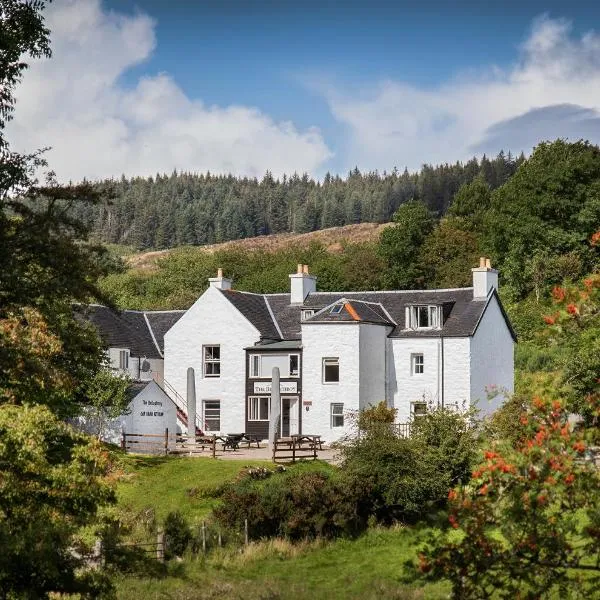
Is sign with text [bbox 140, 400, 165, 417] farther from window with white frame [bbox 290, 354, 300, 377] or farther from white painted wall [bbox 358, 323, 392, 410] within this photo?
white painted wall [bbox 358, 323, 392, 410]

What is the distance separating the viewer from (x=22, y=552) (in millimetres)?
19109

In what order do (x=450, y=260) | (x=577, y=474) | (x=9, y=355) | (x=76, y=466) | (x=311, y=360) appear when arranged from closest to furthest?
(x=577, y=474) → (x=9, y=355) → (x=76, y=466) → (x=311, y=360) → (x=450, y=260)

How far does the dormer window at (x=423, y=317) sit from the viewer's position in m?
62.1

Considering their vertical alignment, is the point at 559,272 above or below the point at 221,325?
above

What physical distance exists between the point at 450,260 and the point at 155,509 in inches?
2666

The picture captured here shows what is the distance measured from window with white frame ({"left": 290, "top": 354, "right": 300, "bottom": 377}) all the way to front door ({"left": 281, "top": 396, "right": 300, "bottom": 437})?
134 centimetres

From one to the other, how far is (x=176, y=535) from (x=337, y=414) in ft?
81.1

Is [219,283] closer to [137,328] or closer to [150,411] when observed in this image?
[137,328]

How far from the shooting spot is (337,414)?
61.4 meters

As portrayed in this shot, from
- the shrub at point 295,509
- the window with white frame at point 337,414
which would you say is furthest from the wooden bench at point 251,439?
the shrub at point 295,509

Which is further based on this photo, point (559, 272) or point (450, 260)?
point (450, 260)

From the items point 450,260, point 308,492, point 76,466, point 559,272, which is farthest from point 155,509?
point 450,260

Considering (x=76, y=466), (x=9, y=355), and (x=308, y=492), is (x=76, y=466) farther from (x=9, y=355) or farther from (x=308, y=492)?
(x=308, y=492)

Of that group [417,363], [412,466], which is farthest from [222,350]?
[412,466]
